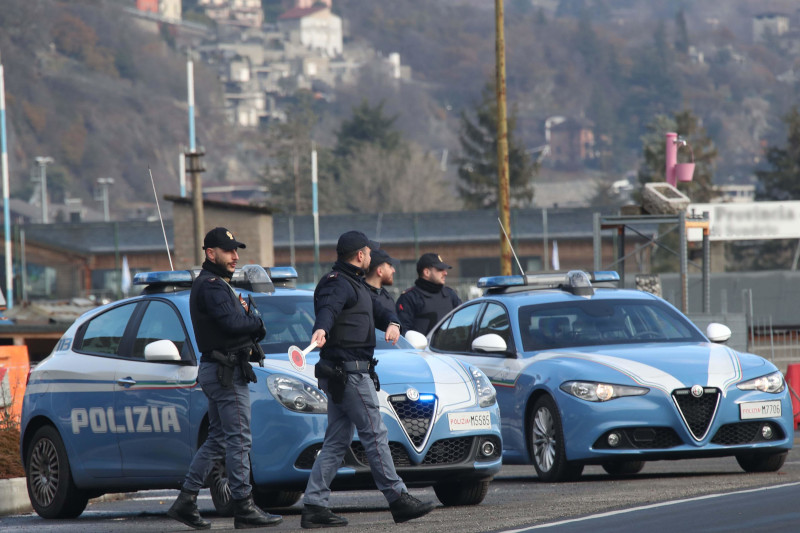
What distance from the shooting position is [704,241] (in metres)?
19.9

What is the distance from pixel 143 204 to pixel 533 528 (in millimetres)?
184974

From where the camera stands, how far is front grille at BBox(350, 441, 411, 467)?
30.0ft

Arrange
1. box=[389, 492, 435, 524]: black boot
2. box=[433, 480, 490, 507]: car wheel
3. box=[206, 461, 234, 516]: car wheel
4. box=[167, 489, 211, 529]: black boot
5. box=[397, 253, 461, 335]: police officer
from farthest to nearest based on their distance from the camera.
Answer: box=[397, 253, 461, 335]: police officer → box=[433, 480, 490, 507]: car wheel → box=[206, 461, 234, 516]: car wheel → box=[167, 489, 211, 529]: black boot → box=[389, 492, 435, 524]: black boot

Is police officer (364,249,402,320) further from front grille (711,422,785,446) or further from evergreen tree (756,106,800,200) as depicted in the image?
evergreen tree (756,106,800,200)

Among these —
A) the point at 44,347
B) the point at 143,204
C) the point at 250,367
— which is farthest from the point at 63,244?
the point at 143,204

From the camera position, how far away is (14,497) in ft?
36.3

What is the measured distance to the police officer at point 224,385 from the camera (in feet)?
28.5

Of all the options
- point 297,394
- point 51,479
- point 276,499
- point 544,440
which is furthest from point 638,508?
point 51,479

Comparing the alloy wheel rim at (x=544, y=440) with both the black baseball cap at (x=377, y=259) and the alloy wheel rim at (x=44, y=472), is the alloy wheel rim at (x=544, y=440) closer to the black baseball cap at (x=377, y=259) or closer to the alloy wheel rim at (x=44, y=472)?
the black baseball cap at (x=377, y=259)

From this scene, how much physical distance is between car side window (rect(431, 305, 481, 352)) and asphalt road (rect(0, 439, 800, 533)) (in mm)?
1205

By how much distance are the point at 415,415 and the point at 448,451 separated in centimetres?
33

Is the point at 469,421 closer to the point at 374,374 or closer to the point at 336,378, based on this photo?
the point at 374,374

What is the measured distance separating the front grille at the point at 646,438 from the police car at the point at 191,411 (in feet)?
4.90

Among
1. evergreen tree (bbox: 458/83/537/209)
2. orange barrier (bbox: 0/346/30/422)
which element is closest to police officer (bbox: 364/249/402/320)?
orange barrier (bbox: 0/346/30/422)
